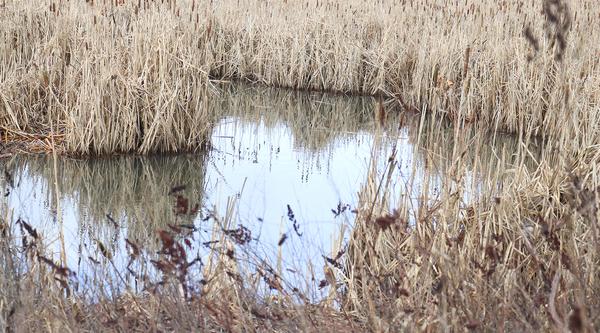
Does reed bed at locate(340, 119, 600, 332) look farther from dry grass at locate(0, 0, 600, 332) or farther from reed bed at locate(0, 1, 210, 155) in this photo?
reed bed at locate(0, 1, 210, 155)

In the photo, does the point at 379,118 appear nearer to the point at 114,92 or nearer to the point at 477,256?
the point at 477,256

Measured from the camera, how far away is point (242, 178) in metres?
4.79

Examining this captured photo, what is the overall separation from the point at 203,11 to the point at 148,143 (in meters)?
3.62

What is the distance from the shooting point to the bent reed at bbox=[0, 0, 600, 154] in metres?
5.20

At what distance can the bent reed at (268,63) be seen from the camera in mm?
5203

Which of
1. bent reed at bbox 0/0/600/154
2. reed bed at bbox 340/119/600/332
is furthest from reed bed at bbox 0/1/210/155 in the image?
reed bed at bbox 340/119/600/332

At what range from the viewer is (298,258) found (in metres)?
3.18

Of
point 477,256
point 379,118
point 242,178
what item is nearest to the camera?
point 379,118

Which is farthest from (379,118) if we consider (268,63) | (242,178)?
(268,63)

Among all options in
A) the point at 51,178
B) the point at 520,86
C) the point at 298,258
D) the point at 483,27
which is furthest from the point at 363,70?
the point at 298,258

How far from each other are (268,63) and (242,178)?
387 cm

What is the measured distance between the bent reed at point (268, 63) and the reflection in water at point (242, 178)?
10.6 inches

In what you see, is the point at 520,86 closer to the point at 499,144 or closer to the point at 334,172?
the point at 499,144

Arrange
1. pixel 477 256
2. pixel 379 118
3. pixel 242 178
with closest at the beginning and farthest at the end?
1. pixel 379 118
2. pixel 477 256
3. pixel 242 178
